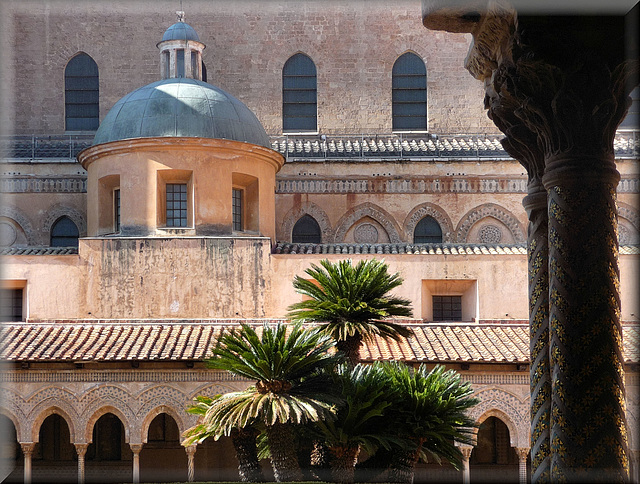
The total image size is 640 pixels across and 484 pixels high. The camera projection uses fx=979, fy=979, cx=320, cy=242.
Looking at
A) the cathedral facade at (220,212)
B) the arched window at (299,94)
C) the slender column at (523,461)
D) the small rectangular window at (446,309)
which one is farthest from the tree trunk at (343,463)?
the arched window at (299,94)

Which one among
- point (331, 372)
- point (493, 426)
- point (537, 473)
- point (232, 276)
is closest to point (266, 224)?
point (232, 276)

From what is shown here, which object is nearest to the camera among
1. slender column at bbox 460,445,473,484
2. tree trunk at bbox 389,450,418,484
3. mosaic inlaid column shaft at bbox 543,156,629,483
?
mosaic inlaid column shaft at bbox 543,156,629,483

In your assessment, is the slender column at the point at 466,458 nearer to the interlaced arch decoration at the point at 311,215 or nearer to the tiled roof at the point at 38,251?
the interlaced arch decoration at the point at 311,215

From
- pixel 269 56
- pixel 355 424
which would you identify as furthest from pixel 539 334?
pixel 269 56

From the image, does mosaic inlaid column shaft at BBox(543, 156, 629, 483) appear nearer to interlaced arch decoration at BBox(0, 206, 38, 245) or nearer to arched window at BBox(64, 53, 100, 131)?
interlaced arch decoration at BBox(0, 206, 38, 245)

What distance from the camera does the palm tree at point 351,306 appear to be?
15.2 meters

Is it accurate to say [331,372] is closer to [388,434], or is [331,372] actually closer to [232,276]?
[388,434]

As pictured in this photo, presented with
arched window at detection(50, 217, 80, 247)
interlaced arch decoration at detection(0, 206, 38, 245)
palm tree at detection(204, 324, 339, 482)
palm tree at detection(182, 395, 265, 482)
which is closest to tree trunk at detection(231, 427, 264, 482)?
palm tree at detection(182, 395, 265, 482)

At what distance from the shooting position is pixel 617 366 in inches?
205

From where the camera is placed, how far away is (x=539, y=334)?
19.2 feet

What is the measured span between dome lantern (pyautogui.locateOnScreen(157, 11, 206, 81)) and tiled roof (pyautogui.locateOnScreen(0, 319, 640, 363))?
6.43 metres

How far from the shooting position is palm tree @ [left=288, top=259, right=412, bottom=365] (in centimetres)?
1521

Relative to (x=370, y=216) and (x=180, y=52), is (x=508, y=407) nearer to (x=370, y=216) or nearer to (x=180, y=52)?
(x=370, y=216)

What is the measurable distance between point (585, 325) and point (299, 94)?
21.8 m
